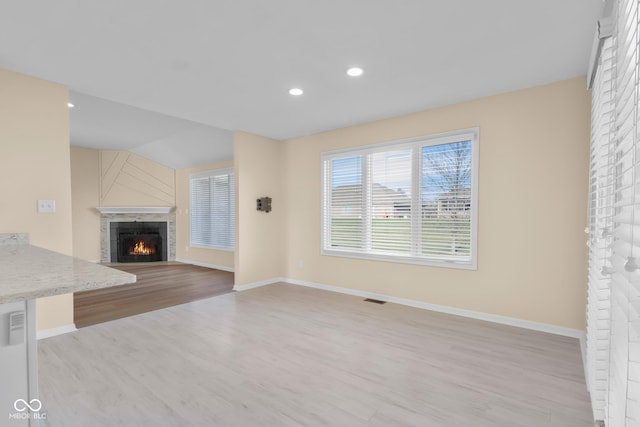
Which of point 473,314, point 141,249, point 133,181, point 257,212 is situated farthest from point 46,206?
point 141,249

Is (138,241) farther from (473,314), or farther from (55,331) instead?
(473,314)

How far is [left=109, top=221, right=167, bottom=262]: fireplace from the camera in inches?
293

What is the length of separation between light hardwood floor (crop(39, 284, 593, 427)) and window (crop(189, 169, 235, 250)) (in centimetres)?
318

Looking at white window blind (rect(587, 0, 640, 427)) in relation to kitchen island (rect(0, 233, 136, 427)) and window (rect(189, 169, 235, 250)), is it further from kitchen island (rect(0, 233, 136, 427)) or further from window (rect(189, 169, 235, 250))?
window (rect(189, 169, 235, 250))

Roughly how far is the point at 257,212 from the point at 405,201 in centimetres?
238

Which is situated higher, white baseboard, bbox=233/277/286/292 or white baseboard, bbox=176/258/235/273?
white baseboard, bbox=233/277/286/292

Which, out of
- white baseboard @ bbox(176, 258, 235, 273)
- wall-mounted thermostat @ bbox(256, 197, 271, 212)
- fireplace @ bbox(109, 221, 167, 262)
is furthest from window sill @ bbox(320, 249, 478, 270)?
fireplace @ bbox(109, 221, 167, 262)

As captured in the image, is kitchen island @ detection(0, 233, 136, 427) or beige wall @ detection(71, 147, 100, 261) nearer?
kitchen island @ detection(0, 233, 136, 427)

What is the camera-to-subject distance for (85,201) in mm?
7023

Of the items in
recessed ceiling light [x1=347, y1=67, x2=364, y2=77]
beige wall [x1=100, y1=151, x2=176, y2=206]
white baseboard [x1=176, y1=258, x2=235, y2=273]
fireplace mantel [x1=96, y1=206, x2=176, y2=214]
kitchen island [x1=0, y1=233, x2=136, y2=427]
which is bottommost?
white baseboard [x1=176, y1=258, x2=235, y2=273]

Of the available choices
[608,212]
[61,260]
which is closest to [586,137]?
[608,212]

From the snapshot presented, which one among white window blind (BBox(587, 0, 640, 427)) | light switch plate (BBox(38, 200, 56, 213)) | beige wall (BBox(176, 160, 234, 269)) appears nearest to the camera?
white window blind (BBox(587, 0, 640, 427))

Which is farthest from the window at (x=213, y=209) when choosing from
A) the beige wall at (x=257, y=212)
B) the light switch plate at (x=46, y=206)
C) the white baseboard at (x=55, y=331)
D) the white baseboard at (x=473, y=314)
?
the light switch plate at (x=46, y=206)

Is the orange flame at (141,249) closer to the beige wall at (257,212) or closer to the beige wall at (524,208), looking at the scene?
the beige wall at (257,212)
